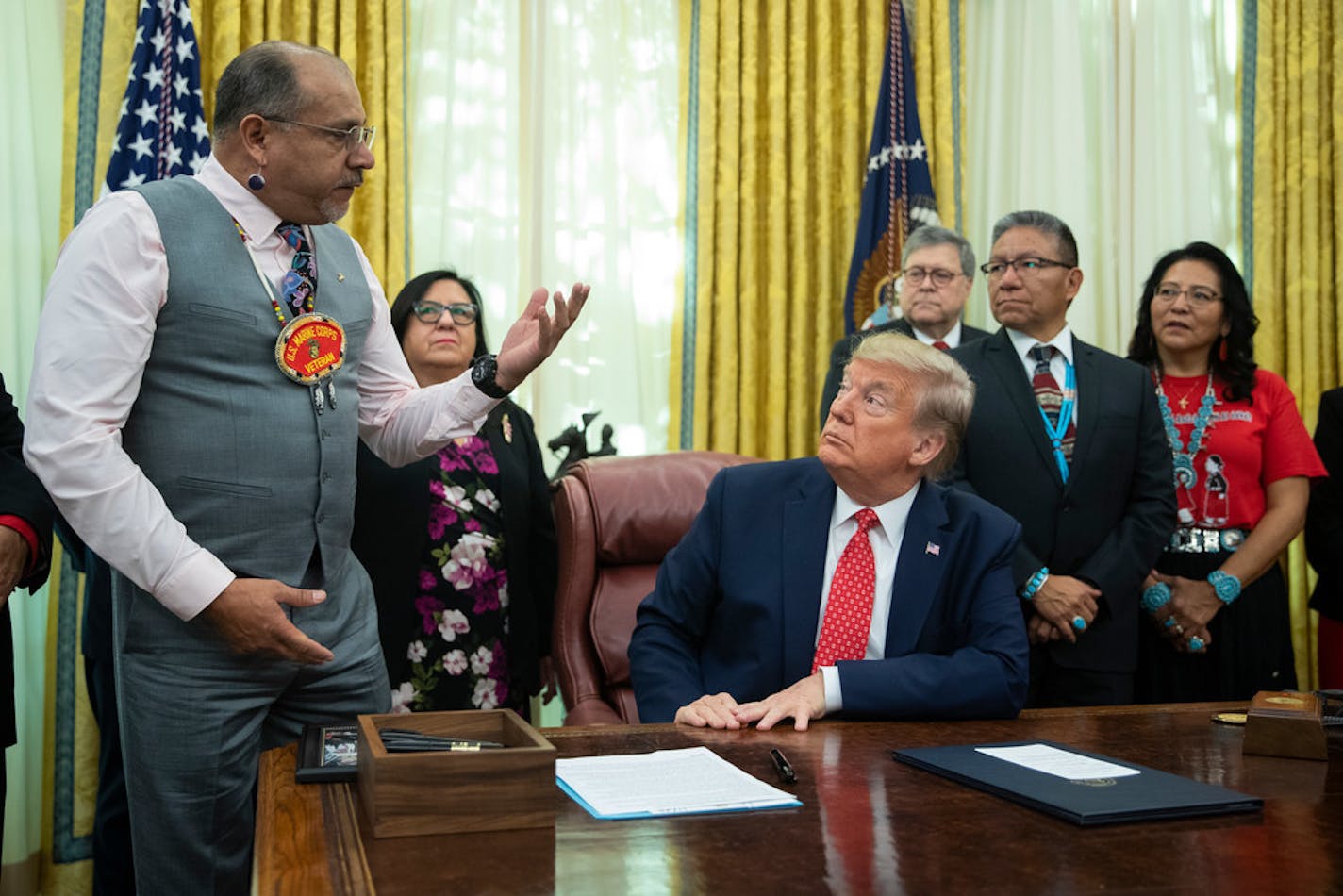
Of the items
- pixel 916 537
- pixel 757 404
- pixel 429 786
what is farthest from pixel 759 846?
pixel 757 404

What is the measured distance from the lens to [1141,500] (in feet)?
9.68

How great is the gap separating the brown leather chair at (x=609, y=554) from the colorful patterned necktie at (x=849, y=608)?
78cm

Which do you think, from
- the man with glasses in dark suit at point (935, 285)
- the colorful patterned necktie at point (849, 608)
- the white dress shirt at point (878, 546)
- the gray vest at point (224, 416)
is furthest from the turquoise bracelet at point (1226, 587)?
the gray vest at point (224, 416)

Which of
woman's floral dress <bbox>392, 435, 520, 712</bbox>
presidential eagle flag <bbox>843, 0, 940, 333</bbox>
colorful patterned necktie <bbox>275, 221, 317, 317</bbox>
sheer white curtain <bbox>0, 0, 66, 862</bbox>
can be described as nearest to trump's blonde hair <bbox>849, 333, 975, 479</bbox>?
colorful patterned necktie <bbox>275, 221, 317, 317</bbox>

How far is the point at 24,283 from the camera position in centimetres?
366

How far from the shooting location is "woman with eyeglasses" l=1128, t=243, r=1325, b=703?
312cm

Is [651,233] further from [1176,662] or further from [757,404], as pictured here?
[1176,662]

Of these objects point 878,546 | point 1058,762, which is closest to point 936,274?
point 878,546

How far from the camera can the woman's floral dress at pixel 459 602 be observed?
113 inches

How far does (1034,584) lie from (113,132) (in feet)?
9.79

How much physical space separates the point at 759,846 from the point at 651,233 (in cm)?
352

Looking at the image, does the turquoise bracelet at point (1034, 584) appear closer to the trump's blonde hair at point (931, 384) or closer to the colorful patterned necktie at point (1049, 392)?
the colorful patterned necktie at point (1049, 392)

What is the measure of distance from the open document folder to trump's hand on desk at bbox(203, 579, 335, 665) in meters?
0.49

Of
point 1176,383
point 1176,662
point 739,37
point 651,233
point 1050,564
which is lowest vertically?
point 1176,662
